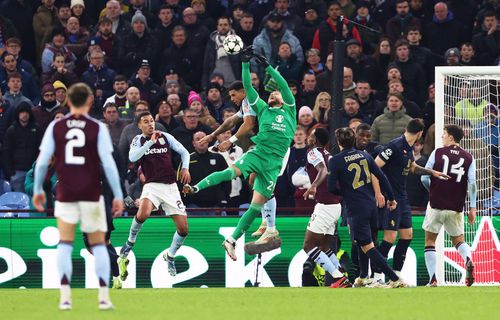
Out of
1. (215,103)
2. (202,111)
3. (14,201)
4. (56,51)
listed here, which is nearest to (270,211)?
(202,111)

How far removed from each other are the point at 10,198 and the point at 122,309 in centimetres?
869

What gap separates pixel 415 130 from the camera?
17906 mm

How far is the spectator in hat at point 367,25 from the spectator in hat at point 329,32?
22 cm

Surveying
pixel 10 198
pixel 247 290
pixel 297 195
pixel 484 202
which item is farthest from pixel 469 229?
pixel 10 198

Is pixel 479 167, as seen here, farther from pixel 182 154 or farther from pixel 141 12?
pixel 141 12

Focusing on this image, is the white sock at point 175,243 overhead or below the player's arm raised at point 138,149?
below

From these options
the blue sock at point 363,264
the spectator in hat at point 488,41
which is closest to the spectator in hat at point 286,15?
the spectator in hat at point 488,41

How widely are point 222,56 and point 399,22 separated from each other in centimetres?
349

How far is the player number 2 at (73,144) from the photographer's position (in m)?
12.8

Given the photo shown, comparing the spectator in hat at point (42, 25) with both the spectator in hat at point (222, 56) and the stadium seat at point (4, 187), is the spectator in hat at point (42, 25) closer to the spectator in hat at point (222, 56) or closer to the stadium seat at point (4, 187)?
the spectator in hat at point (222, 56)

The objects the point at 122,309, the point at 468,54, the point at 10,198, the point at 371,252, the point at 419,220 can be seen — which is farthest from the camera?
the point at 468,54

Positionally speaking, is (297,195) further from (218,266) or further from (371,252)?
(371,252)

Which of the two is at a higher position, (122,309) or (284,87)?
(284,87)

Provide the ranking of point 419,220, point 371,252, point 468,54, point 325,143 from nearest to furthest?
point 371,252 → point 325,143 → point 419,220 → point 468,54
